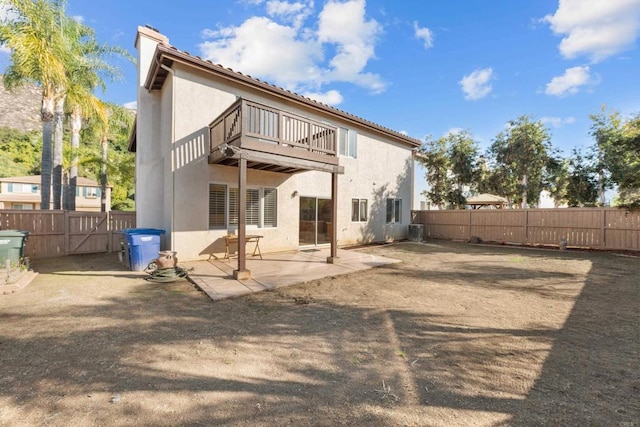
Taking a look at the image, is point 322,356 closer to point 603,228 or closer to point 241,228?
point 241,228

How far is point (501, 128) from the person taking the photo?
68.2 ft

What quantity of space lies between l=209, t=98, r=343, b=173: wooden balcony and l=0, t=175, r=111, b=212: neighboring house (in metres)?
27.3

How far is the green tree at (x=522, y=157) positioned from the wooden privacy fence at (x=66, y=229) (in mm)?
23359

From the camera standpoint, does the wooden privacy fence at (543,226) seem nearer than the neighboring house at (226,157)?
No

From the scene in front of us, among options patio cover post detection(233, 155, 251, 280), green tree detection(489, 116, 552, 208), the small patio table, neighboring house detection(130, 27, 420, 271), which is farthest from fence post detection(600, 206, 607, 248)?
patio cover post detection(233, 155, 251, 280)

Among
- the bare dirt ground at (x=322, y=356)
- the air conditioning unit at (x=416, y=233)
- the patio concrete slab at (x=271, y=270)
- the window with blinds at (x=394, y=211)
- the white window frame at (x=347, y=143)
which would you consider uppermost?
the white window frame at (x=347, y=143)

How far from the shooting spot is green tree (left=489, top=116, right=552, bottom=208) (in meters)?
19.3

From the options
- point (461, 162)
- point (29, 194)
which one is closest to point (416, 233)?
point (461, 162)

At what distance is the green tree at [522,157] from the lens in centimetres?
1931

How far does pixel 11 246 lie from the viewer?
6473 mm

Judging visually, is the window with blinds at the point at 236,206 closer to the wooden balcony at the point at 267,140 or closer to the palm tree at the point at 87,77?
the wooden balcony at the point at 267,140

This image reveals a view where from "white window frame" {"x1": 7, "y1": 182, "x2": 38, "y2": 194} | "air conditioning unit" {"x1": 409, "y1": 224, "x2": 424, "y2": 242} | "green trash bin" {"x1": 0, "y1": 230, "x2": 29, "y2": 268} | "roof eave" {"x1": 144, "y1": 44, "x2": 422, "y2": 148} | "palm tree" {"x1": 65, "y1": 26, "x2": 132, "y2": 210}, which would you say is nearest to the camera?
"green trash bin" {"x1": 0, "y1": 230, "x2": 29, "y2": 268}

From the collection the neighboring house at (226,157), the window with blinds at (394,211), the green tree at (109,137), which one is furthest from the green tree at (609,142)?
the green tree at (109,137)

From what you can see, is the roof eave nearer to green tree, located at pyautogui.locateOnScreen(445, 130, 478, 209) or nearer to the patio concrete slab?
the patio concrete slab
